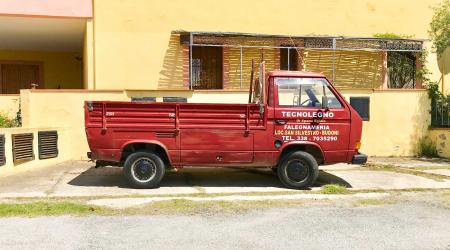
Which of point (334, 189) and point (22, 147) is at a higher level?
point (22, 147)

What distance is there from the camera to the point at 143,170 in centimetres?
894

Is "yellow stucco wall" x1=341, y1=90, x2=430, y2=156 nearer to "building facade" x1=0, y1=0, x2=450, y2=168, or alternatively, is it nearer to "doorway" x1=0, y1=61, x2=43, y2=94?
"building facade" x1=0, y1=0, x2=450, y2=168

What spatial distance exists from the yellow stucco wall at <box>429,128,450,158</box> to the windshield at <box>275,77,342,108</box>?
6.50 metres

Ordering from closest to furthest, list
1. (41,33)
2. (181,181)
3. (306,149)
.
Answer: (306,149) → (181,181) → (41,33)

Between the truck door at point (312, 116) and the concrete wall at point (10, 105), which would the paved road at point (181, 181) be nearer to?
the truck door at point (312, 116)

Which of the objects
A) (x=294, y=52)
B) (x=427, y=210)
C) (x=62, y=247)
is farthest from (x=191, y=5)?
(x=62, y=247)

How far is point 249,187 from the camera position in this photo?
9.38 m

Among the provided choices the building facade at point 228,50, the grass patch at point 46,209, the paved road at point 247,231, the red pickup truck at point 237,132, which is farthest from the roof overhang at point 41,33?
the paved road at point 247,231

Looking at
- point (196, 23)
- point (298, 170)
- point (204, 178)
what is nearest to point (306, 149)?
point (298, 170)

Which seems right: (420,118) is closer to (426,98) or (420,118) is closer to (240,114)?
(426,98)

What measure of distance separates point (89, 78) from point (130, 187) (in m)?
5.33

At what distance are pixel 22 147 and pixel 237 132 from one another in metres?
5.01

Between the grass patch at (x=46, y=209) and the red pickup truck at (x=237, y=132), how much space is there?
150cm

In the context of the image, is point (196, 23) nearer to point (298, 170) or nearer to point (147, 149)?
point (147, 149)
